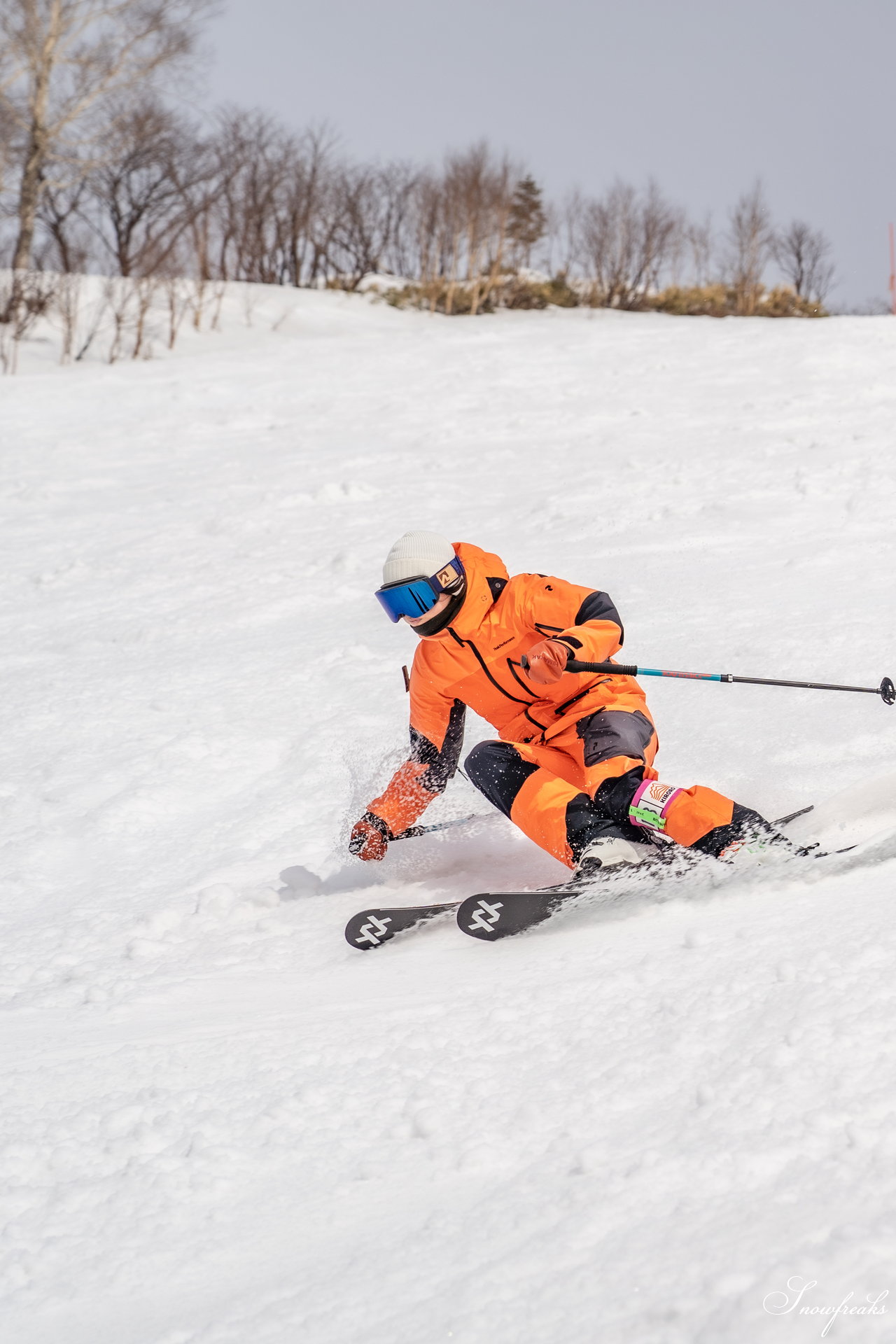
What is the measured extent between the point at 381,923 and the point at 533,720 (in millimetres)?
833

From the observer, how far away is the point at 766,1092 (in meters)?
1.86

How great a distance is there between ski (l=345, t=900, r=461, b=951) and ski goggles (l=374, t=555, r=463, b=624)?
89 cm

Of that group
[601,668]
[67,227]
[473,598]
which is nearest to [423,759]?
[473,598]

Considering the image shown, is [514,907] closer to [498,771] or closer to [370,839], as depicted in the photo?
[498,771]

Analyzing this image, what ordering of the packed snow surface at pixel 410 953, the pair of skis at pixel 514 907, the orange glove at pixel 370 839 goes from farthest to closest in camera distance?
1. the orange glove at pixel 370 839
2. the pair of skis at pixel 514 907
3. the packed snow surface at pixel 410 953

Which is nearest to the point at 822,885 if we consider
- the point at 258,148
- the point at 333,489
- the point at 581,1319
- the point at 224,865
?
the point at 581,1319

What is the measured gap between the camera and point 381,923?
3154 mm

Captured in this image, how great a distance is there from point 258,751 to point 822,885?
107 inches

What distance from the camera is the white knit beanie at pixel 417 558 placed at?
3.29 meters

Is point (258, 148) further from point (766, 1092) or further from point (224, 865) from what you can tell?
point (766, 1092)

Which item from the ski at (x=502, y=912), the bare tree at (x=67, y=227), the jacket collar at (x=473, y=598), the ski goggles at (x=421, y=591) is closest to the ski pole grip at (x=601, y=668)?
the jacket collar at (x=473, y=598)

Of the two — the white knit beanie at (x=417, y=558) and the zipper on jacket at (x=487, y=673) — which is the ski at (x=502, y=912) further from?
the white knit beanie at (x=417, y=558)

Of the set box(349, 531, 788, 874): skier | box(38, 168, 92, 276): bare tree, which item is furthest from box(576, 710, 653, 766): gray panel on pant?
box(38, 168, 92, 276): bare tree

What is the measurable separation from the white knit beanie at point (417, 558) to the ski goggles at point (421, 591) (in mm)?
15
